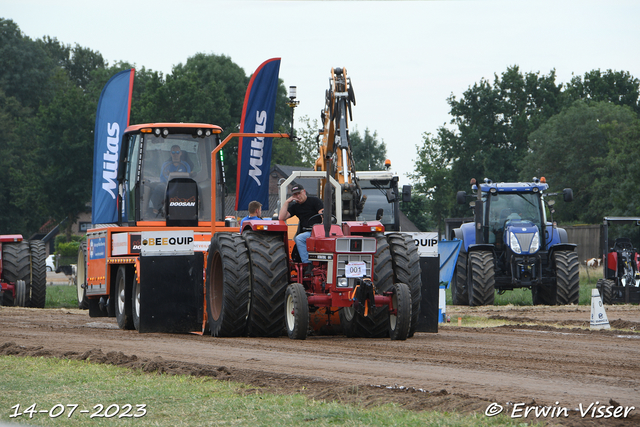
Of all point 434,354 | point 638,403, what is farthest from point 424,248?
point 638,403

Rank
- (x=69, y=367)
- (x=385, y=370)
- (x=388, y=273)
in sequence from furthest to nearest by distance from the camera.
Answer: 1. (x=388, y=273)
2. (x=69, y=367)
3. (x=385, y=370)

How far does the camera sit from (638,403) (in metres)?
6.39

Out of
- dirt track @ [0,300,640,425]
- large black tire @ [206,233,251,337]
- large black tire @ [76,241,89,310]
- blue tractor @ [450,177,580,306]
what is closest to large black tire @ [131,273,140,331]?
dirt track @ [0,300,640,425]

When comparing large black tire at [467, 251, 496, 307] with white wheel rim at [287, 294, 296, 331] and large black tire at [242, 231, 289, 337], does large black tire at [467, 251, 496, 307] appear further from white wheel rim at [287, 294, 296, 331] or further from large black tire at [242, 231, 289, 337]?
white wheel rim at [287, 294, 296, 331]

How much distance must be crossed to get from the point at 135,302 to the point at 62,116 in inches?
2248

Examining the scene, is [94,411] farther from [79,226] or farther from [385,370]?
[79,226]

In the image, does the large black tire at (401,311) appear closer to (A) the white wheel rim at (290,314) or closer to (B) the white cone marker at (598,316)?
(A) the white wheel rim at (290,314)

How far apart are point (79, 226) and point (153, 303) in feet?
222

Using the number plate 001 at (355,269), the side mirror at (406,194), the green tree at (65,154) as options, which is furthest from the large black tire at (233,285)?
the green tree at (65,154)

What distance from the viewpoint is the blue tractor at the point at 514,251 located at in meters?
20.3

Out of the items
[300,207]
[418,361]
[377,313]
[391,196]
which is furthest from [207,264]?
[391,196]

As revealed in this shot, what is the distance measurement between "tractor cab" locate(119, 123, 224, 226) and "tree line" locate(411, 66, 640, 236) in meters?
49.7

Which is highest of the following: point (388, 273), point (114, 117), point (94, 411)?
point (114, 117)

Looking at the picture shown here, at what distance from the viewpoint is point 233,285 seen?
11695 millimetres
